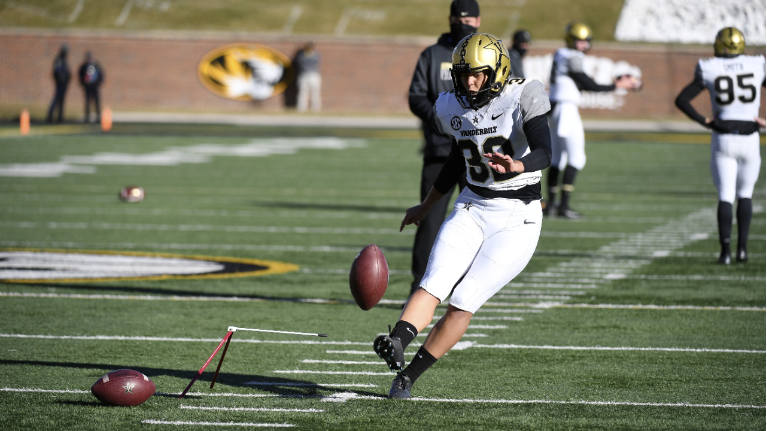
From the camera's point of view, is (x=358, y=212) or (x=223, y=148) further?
(x=223, y=148)

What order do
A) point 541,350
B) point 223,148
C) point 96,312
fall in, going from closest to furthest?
point 541,350
point 96,312
point 223,148

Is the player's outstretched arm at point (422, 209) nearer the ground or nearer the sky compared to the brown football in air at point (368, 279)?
nearer the sky

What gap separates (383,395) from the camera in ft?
16.3

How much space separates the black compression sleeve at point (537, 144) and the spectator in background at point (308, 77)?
29.8 meters

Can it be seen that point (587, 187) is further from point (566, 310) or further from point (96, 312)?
point (96, 312)

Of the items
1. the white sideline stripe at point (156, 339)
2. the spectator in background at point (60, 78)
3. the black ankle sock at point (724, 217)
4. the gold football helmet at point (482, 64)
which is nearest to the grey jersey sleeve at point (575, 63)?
the black ankle sock at point (724, 217)

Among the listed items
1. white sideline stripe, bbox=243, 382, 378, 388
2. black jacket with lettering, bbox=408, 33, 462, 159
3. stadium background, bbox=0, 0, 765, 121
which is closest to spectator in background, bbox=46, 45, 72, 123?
stadium background, bbox=0, 0, 765, 121

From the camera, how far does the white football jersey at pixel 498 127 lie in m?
4.75

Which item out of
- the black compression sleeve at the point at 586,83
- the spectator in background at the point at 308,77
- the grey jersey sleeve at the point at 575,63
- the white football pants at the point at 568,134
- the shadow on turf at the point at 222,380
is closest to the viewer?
the shadow on turf at the point at 222,380

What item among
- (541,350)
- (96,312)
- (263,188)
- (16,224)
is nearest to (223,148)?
(263,188)

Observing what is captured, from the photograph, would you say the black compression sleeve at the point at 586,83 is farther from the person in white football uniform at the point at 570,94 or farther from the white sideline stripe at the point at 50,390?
the white sideline stripe at the point at 50,390

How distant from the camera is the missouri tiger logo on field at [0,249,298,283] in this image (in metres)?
8.52

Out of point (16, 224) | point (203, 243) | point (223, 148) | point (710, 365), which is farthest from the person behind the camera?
point (223, 148)

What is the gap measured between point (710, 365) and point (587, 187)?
416 inches
